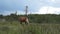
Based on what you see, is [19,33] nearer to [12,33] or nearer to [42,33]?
[12,33]

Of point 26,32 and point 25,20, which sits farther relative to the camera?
point 25,20

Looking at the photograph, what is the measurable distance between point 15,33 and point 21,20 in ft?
61.0

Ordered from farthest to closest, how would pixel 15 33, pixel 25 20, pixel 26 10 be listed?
pixel 26 10
pixel 25 20
pixel 15 33

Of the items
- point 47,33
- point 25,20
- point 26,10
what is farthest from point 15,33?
point 26,10

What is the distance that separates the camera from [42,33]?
10586 millimetres

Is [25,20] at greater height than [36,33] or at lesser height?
lesser

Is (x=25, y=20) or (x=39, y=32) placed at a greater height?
(x=39, y=32)

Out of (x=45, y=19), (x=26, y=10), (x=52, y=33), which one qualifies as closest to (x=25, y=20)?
(x=26, y=10)

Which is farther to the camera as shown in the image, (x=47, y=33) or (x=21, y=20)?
(x=21, y=20)

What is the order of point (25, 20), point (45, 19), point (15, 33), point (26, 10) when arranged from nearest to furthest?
1. point (15, 33)
2. point (25, 20)
3. point (26, 10)
4. point (45, 19)

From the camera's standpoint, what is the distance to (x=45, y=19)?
140 feet

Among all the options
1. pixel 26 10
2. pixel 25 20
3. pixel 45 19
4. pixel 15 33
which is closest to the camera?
pixel 15 33

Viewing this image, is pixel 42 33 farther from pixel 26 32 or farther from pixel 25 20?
pixel 25 20

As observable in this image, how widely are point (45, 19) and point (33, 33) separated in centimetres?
3198
